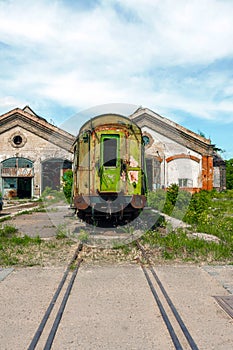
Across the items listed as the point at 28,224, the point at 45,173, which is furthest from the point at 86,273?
the point at 45,173

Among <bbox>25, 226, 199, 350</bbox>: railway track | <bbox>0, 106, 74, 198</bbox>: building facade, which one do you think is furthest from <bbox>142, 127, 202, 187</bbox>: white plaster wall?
<bbox>25, 226, 199, 350</bbox>: railway track

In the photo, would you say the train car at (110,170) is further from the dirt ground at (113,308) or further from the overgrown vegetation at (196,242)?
the dirt ground at (113,308)

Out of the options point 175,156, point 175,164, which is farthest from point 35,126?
point 175,164

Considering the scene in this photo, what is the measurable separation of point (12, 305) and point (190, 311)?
2.53m

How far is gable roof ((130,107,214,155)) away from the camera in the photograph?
29.6 meters

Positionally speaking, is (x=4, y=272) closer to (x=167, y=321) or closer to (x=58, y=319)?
(x=58, y=319)

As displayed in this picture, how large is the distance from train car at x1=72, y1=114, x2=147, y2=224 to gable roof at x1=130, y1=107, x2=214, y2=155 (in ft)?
61.4

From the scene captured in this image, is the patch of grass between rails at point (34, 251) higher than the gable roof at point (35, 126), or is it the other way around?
the gable roof at point (35, 126)

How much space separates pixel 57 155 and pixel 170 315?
26.2m

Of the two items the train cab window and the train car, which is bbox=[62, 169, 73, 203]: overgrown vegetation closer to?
the train car

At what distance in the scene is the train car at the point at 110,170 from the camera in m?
10.9

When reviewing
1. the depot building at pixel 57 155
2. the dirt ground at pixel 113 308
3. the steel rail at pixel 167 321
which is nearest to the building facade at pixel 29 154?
the depot building at pixel 57 155

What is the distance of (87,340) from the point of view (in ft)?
13.3

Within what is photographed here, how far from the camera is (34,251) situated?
350 inches
